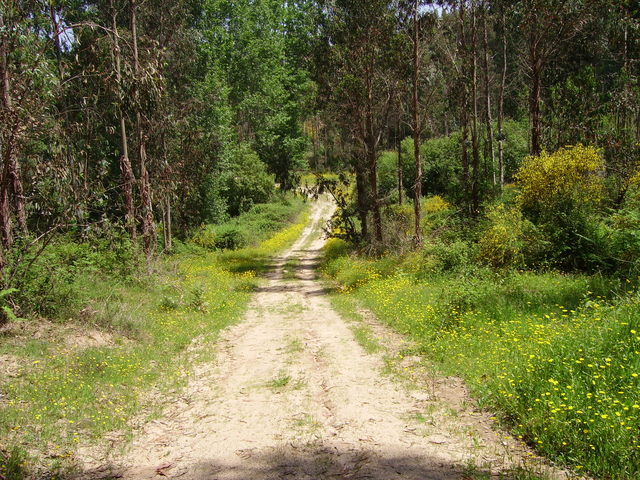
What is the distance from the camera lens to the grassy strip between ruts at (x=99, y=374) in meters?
5.25

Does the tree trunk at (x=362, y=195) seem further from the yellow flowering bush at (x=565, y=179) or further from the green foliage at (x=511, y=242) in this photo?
the green foliage at (x=511, y=242)

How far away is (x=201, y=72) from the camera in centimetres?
3869

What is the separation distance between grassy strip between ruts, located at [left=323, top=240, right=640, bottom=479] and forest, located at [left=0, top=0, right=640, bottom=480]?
0.03m

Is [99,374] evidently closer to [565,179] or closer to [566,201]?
[566,201]

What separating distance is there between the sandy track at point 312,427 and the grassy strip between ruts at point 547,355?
44 centimetres

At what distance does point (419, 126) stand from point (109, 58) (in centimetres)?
1259

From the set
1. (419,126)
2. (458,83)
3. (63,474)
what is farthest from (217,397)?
(458,83)

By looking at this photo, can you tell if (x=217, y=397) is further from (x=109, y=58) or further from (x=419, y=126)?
(x=419, y=126)

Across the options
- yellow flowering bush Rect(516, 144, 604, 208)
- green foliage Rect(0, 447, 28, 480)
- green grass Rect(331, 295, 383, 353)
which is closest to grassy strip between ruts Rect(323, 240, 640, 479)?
green grass Rect(331, 295, 383, 353)

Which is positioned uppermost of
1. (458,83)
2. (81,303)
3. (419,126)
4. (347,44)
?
(347,44)

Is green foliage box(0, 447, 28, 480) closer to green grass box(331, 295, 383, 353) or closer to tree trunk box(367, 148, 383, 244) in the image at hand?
green grass box(331, 295, 383, 353)

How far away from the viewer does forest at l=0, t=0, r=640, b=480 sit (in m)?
5.63

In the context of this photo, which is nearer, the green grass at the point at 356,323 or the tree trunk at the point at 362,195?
the green grass at the point at 356,323

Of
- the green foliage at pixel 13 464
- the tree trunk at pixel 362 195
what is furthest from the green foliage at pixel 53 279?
the tree trunk at pixel 362 195
